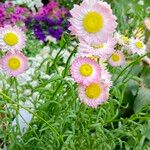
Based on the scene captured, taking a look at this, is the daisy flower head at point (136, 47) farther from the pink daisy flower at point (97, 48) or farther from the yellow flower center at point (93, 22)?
the yellow flower center at point (93, 22)

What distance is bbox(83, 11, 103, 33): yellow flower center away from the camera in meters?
1.91

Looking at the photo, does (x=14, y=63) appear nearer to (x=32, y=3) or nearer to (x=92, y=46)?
(x=92, y=46)

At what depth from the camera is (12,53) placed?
213 cm

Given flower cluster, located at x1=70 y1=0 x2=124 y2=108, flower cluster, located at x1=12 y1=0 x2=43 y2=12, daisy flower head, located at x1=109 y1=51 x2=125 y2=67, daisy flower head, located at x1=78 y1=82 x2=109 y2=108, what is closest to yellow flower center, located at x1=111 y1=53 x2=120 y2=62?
daisy flower head, located at x1=109 y1=51 x2=125 y2=67

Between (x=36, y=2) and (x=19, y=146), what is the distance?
9.37 feet

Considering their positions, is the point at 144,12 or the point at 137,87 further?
the point at 144,12

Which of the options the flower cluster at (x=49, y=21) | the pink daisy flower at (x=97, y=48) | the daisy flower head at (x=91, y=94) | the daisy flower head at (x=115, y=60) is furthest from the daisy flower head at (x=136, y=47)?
the flower cluster at (x=49, y=21)

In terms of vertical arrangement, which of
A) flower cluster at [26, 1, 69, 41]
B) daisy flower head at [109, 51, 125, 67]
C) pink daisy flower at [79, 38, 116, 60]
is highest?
flower cluster at [26, 1, 69, 41]

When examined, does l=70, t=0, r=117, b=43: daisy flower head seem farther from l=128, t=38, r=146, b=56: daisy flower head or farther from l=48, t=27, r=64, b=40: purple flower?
l=48, t=27, r=64, b=40: purple flower

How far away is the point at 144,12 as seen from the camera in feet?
16.6

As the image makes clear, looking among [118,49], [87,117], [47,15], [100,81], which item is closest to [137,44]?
[118,49]

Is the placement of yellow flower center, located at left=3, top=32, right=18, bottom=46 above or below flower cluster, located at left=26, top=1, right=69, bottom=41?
below

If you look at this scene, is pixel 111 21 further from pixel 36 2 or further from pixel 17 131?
pixel 36 2

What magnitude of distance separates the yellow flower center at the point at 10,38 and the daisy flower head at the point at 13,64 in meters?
0.04
